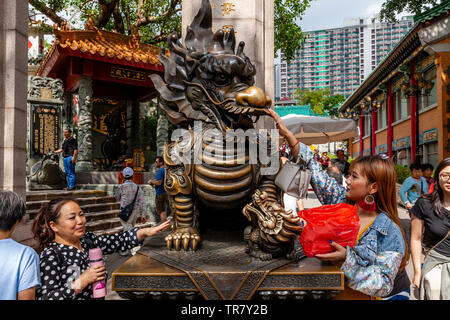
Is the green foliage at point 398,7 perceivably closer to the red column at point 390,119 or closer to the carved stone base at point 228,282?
the red column at point 390,119

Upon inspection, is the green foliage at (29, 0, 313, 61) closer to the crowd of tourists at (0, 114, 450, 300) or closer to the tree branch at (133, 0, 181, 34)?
the tree branch at (133, 0, 181, 34)

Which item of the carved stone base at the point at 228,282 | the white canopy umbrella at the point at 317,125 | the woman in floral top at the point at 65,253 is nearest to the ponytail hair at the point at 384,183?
the carved stone base at the point at 228,282

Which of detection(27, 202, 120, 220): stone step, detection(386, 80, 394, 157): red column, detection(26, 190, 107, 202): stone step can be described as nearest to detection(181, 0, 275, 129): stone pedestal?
detection(26, 190, 107, 202): stone step

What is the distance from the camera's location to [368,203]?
1597 millimetres

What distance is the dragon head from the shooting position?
169 cm

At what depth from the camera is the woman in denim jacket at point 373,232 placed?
139cm

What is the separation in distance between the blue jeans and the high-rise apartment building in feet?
238

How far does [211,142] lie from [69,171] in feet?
24.4

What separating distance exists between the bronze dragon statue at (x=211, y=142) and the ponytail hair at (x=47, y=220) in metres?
0.52

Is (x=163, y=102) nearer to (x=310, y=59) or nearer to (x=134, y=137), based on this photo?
(x=134, y=137)

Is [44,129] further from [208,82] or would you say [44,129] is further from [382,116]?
[382,116]

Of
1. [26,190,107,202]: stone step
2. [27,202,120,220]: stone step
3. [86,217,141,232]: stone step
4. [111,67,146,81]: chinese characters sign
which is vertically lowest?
[86,217,141,232]: stone step

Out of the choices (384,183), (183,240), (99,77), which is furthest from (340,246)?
(99,77)
